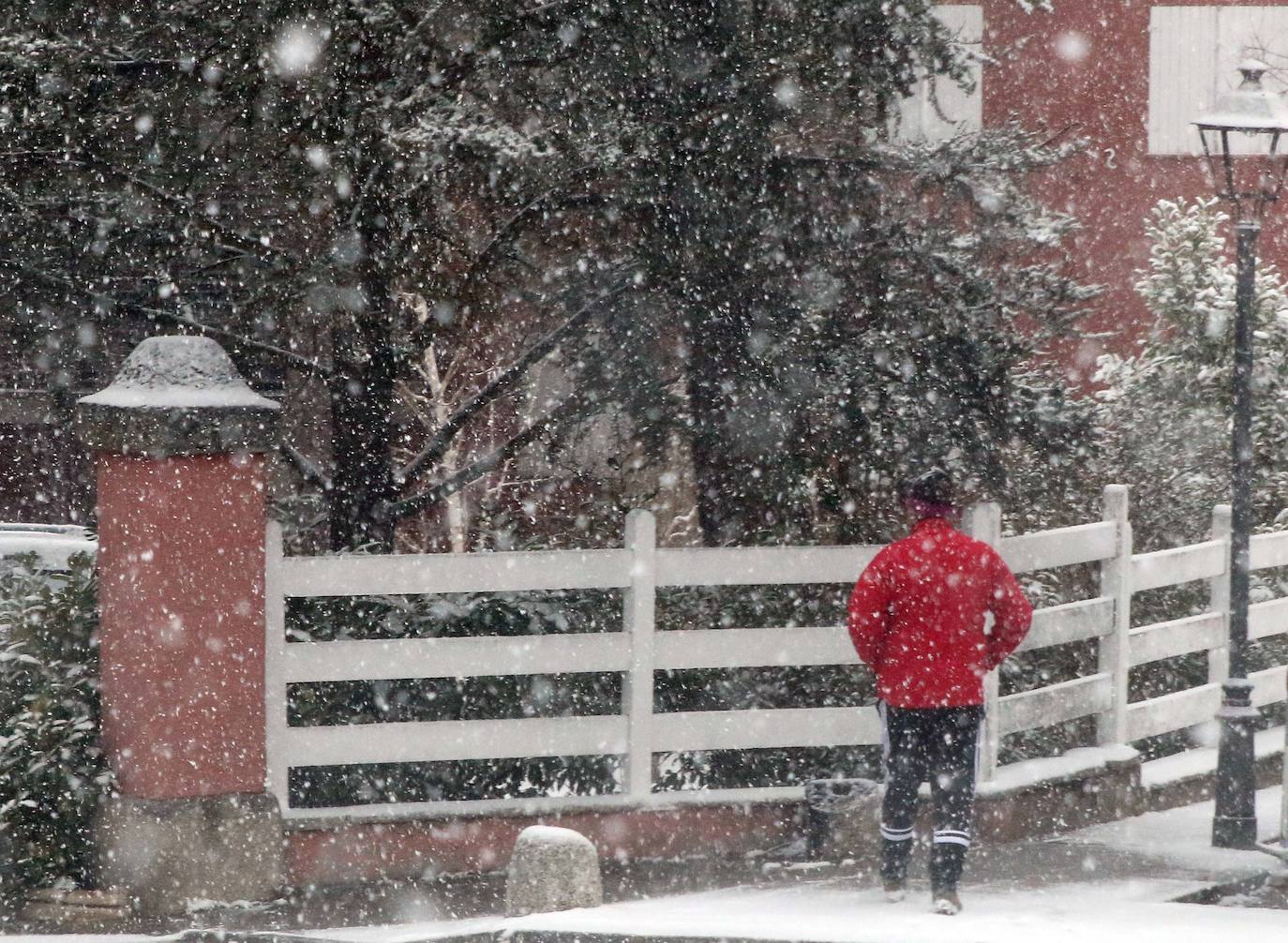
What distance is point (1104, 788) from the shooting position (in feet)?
31.6

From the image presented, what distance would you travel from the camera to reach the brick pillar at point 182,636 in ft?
24.0

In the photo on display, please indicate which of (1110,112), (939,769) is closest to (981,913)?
(939,769)

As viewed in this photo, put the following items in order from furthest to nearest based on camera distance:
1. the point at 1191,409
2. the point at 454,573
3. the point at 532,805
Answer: the point at 1191,409 → the point at 532,805 → the point at 454,573

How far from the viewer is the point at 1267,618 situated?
37.6 feet

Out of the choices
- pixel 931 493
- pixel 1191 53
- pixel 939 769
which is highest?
pixel 1191 53

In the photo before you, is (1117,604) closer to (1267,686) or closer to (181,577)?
(1267,686)

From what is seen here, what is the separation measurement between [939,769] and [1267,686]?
495 cm

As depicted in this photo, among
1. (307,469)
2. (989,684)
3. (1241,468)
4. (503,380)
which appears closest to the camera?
(989,684)

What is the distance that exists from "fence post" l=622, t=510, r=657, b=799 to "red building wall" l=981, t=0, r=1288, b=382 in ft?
44.1

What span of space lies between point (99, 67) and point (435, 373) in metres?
8.27

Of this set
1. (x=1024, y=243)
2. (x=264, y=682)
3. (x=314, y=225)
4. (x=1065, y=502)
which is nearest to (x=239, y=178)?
(x=314, y=225)

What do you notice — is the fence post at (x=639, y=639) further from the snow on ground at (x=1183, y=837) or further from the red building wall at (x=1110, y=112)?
the red building wall at (x=1110, y=112)

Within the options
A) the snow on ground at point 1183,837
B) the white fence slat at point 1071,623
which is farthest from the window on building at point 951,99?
the snow on ground at point 1183,837

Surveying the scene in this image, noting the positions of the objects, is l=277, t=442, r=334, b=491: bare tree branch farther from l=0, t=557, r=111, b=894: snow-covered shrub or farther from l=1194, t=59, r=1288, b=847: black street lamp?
l=1194, t=59, r=1288, b=847: black street lamp
